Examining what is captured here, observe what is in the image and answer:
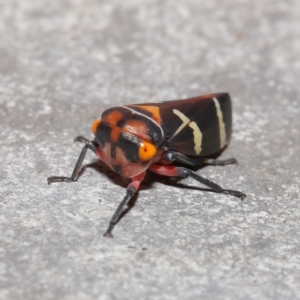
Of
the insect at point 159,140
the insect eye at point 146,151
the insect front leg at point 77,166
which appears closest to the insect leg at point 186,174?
the insect at point 159,140

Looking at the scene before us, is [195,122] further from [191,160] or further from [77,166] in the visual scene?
[77,166]

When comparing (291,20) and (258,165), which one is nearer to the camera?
(258,165)

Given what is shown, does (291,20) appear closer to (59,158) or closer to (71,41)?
(71,41)

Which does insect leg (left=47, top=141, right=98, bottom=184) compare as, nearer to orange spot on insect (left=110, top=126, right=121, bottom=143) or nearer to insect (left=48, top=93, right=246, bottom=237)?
insect (left=48, top=93, right=246, bottom=237)

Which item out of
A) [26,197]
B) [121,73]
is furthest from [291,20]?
[26,197]

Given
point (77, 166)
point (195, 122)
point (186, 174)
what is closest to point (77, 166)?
point (77, 166)

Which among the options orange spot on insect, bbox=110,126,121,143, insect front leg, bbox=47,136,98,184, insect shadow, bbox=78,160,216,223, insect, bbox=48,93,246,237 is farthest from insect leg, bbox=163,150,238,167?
insect front leg, bbox=47,136,98,184

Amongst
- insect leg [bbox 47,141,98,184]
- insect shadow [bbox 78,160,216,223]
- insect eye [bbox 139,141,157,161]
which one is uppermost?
insect eye [bbox 139,141,157,161]
